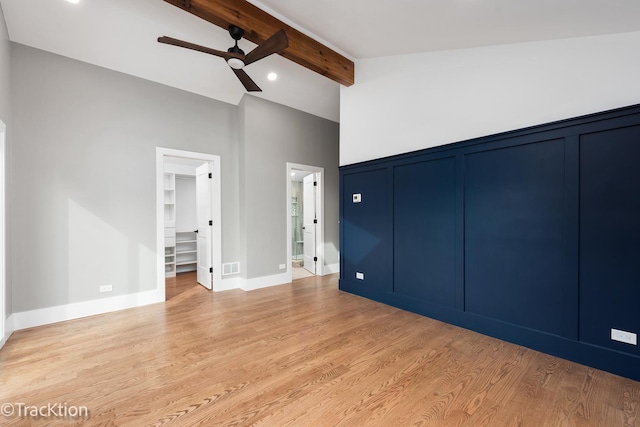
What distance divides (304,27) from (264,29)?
0.57 metres

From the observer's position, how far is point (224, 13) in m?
2.77

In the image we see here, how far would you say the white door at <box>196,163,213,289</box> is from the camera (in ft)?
15.5

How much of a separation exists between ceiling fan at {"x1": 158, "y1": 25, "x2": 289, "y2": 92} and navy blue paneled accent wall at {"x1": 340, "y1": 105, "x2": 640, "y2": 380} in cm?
Result: 210

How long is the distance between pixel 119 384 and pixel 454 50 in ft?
15.1

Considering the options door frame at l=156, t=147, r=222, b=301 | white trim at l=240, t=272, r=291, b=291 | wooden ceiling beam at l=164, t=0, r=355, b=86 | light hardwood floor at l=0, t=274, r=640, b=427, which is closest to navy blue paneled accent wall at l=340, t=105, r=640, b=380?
light hardwood floor at l=0, t=274, r=640, b=427

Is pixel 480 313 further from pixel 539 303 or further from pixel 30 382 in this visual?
pixel 30 382

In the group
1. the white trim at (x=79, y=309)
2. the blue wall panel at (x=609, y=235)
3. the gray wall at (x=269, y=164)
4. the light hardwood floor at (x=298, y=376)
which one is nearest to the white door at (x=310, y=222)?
the gray wall at (x=269, y=164)

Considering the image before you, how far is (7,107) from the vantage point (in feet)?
9.59

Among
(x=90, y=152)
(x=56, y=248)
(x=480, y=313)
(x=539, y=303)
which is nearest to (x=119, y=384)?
(x=56, y=248)

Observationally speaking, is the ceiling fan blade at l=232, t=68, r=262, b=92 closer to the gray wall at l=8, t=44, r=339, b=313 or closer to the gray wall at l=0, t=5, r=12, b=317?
the gray wall at l=8, t=44, r=339, b=313

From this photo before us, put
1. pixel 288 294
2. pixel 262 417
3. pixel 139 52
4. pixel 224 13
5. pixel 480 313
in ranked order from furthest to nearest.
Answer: pixel 288 294 → pixel 139 52 → pixel 480 313 → pixel 224 13 → pixel 262 417

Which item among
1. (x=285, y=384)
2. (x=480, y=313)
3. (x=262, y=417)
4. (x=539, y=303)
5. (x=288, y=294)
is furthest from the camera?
(x=288, y=294)

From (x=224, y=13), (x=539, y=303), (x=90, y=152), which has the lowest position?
(x=539, y=303)

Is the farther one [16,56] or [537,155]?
[16,56]
